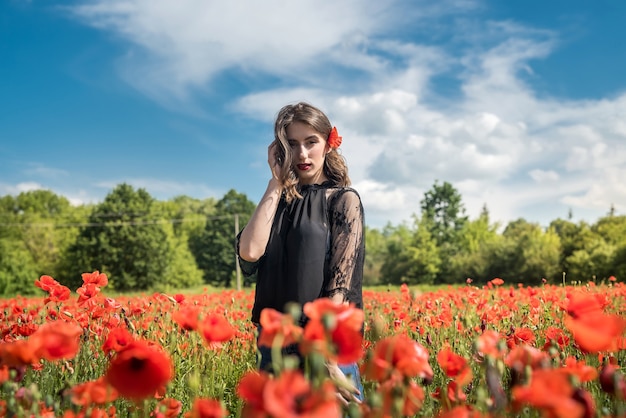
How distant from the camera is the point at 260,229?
2863mm

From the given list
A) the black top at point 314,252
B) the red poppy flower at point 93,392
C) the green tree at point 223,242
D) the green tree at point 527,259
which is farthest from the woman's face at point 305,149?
the green tree at point 223,242

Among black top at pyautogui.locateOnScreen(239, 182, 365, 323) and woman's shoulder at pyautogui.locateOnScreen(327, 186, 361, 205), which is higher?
woman's shoulder at pyautogui.locateOnScreen(327, 186, 361, 205)

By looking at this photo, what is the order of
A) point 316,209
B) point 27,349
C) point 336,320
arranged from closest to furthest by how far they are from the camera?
1. point 336,320
2. point 27,349
3. point 316,209

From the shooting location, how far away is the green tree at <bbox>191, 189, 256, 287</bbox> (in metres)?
47.3

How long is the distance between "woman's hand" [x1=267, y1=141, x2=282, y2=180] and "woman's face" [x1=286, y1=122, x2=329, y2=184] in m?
0.10

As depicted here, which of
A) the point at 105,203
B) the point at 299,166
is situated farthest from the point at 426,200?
the point at 299,166

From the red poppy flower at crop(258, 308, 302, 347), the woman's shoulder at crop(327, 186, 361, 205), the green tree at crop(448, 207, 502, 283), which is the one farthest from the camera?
the green tree at crop(448, 207, 502, 283)

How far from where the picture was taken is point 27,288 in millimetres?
35875

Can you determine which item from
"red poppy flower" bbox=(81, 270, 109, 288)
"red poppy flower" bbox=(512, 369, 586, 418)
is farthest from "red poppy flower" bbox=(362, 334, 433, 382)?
"red poppy flower" bbox=(81, 270, 109, 288)

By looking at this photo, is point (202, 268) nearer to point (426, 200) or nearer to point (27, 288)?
point (27, 288)

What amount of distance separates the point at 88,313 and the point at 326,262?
172 cm

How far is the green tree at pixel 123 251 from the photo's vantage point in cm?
3628

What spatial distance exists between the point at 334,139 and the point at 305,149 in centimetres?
23

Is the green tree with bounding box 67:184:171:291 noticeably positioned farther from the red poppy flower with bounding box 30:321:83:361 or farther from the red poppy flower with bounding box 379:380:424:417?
the red poppy flower with bounding box 379:380:424:417
